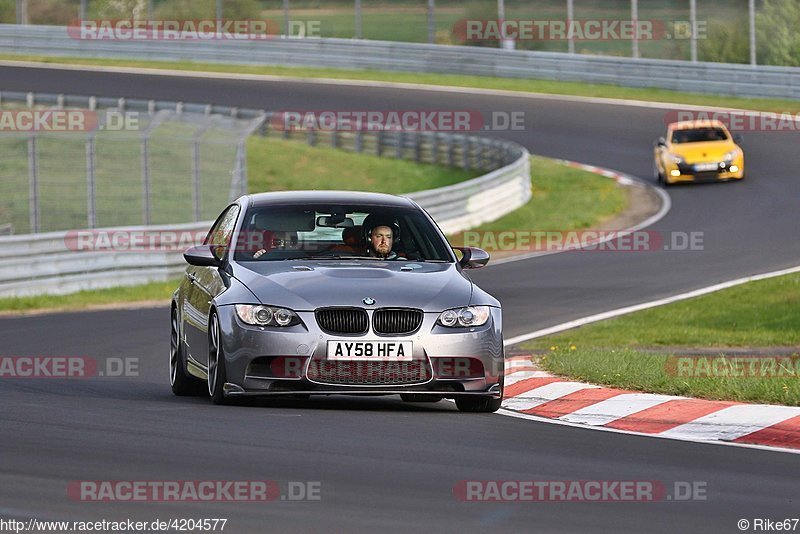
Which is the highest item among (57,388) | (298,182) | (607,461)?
(607,461)

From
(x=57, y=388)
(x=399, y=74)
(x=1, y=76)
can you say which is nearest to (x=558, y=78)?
(x=399, y=74)

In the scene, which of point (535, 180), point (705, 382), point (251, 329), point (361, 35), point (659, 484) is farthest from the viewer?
point (361, 35)

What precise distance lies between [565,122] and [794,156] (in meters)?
8.73

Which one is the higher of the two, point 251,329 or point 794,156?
point 251,329

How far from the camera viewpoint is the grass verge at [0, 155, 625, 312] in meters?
32.9

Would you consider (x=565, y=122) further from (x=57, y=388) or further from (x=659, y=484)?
(x=659, y=484)

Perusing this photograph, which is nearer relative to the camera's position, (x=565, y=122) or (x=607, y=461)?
(x=607, y=461)

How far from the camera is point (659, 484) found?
24.7 ft

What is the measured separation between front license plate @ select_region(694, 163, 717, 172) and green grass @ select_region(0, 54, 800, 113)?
9874 mm

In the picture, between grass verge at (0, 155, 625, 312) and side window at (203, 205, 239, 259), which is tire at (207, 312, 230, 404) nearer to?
side window at (203, 205, 239, 259)

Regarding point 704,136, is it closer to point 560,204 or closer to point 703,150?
point 703,150

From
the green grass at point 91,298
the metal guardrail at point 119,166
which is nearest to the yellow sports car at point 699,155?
the metal guardrail at point 119,166

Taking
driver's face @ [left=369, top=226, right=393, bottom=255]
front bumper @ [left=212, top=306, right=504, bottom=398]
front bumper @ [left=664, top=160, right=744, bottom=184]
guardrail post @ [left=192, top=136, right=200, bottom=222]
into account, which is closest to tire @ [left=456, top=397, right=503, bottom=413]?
front bumper @ [left=212, top=306, right=504, bottom=398]

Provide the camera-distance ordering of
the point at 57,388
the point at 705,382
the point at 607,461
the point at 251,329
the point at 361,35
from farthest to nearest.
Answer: the point at 361,35 → the point at 57,388 → the point at 705,382 → the point at 251,329 → the point at 607,461
